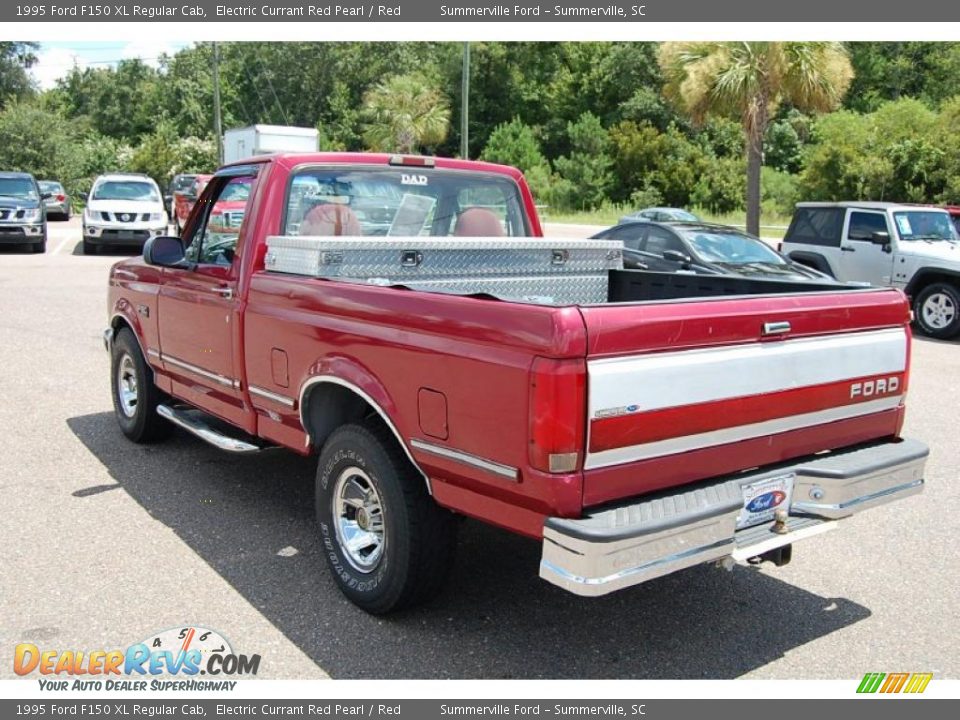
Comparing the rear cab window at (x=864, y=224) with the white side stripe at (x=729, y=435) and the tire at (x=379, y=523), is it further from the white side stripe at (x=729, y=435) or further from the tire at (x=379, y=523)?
the tire at (x=379, y=523)

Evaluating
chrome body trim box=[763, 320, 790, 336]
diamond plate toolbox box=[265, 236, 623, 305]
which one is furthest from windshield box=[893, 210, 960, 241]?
chrome body trim box=[763, 320, 790, 336]

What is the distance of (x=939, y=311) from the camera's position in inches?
491

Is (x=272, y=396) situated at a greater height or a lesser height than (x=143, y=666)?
greater

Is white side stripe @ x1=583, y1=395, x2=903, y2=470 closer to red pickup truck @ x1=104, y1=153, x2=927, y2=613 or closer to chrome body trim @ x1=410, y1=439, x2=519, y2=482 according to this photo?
red pickup truck @ x1=104, y1=153, x2=927, y2=613

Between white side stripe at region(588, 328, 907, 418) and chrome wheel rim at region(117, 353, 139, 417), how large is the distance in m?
4.60

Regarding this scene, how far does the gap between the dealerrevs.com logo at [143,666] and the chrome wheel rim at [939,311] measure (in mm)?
11414

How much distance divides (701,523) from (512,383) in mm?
842

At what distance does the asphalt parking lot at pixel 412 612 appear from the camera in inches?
146

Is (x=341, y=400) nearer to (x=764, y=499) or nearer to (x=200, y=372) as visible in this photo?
(x=200, y=372)

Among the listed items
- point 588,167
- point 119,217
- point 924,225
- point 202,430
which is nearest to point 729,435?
point 202,430

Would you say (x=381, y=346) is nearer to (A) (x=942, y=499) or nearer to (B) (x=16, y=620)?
(B) (x=16, y=620)

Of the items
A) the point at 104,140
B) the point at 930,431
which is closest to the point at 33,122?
the point at 104,140

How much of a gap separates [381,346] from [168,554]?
187 cm

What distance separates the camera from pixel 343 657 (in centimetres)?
366
